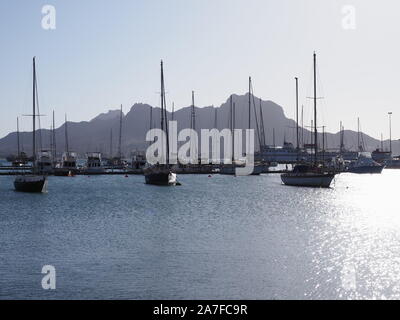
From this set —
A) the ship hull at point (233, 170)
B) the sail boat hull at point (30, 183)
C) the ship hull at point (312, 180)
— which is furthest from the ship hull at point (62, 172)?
the ship hull at point (312, 180)

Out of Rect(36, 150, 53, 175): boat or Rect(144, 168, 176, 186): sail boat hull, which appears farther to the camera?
Rect(36, 150, 53, 175): boat

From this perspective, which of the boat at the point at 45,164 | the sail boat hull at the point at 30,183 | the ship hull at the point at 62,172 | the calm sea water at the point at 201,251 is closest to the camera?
the calm sea water at the point at 201,251

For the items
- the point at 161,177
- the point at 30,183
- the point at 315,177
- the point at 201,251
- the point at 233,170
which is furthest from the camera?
the point at 233,170

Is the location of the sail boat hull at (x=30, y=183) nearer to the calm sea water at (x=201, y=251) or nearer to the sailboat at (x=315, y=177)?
the calm sea water at (x=201, y=251)

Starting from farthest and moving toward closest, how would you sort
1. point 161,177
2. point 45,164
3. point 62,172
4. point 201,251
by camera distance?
point 45,164 → point 62,172 → point 161,177 → point 201,251

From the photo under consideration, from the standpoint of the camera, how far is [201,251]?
3136cm

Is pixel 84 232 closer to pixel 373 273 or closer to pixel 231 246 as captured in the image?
pixel 231 246

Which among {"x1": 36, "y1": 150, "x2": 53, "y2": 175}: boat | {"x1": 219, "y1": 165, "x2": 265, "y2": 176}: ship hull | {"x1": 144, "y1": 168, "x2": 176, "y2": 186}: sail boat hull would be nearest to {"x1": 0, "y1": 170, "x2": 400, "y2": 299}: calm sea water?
{"x1": 144, "y1": 168, "x2": 176, "y2": 186}: sail boat hull

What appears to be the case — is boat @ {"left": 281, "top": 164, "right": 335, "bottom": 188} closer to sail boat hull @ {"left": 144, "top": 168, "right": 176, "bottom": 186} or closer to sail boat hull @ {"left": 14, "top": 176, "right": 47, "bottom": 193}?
sail boat hull @ {"left": 144, "top": 168, "right": 176, "bottom": 186}

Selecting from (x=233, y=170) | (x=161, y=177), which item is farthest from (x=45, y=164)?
(x=161, y=177)

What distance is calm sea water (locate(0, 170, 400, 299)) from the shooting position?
75.8 ft

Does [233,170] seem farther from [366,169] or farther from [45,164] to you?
[366,169]

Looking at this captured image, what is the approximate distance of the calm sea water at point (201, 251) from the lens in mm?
23109

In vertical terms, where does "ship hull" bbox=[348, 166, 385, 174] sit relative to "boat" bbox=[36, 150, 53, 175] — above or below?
below
